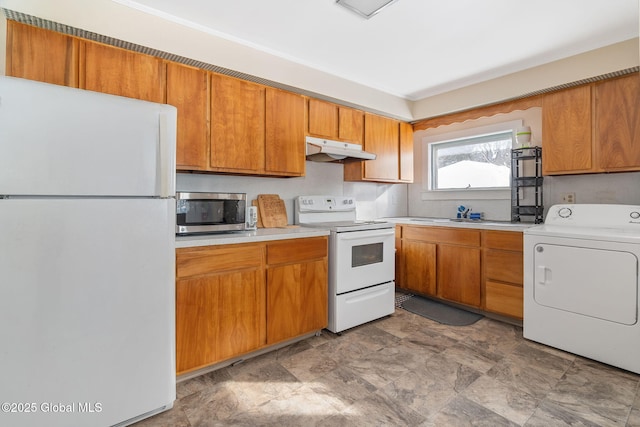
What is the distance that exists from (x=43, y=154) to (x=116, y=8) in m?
1.19

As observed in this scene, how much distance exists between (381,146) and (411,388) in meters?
2.47

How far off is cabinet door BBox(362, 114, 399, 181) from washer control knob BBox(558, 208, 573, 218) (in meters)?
1.59

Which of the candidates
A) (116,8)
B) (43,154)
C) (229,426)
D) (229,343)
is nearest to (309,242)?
(229,343)

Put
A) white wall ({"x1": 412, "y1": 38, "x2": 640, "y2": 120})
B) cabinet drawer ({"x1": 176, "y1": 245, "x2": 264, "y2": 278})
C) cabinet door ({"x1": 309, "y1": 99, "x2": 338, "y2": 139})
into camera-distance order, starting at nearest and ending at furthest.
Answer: cabinet drawer ({"x1": 176, "y1": 245, "x2": 264, "y2": 278})
white wall ({"x1": 412, "y1": 38, "x2": 640, "y2": 120})
cabinet door ({"x1": 309, "y1": 99, "x2": 338, "y2": 139})

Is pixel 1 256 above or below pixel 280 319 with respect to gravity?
above

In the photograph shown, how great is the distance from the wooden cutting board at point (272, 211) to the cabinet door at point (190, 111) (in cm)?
71

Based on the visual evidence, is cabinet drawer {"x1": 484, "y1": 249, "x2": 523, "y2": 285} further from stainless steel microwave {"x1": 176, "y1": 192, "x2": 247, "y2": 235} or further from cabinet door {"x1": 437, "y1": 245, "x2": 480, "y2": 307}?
stainless steel microwave {"x1": 176, "y1": 192, "x2": 247, "y2": 235}

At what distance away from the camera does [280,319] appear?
2.23m

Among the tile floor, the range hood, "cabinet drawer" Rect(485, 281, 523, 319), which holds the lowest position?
the tile floor

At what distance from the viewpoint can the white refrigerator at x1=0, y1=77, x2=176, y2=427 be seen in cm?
122

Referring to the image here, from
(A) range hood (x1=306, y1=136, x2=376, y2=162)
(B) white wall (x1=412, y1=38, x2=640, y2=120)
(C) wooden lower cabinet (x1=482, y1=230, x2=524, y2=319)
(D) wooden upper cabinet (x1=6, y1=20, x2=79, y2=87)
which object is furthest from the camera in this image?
(A) range hood (x1=306, y1=136, x2=376, y2=162)

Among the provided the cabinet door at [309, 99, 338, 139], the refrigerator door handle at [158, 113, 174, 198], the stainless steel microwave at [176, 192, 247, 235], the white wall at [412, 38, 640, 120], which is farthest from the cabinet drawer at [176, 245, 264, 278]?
the white wall at [412, 38, 640, 120]

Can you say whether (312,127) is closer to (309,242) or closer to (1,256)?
(309,242)

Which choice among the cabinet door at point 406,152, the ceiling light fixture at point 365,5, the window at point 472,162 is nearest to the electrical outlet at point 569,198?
the window at point 472,162
